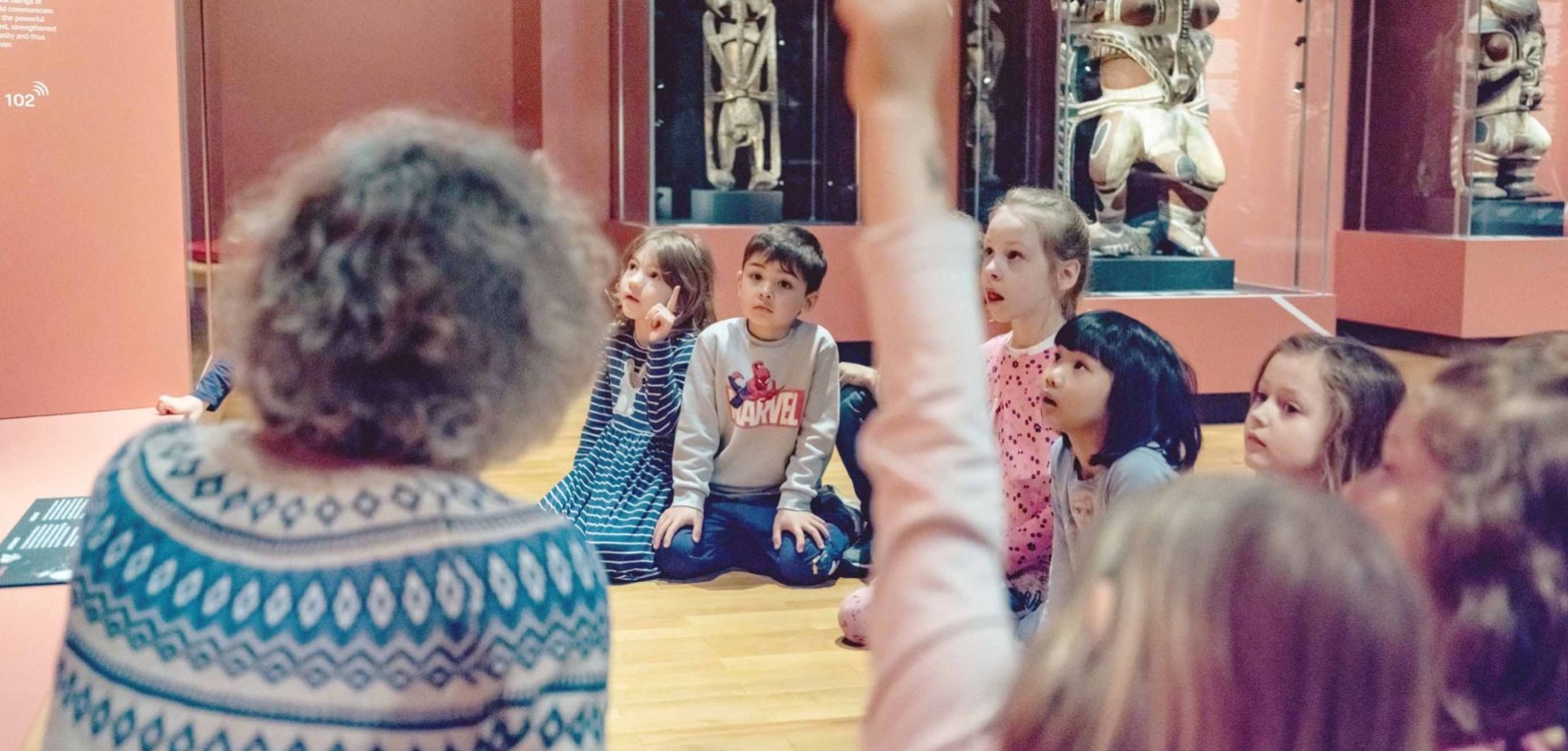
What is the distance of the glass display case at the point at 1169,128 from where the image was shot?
5824mm

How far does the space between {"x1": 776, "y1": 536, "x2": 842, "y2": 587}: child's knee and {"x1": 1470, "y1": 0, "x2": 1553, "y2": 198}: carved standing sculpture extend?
489 centimetres

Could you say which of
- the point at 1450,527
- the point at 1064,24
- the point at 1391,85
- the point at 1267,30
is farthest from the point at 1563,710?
the point at 1391,85

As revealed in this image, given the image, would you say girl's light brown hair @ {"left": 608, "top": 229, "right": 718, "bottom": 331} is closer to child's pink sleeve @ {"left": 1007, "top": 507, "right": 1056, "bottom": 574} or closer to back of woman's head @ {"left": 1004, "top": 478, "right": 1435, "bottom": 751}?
child's pink sleeve @ {"left": 1007, "top": 507, "right": 1056, "bottom": 574}

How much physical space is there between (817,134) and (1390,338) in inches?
116

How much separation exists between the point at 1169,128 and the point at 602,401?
2753mm

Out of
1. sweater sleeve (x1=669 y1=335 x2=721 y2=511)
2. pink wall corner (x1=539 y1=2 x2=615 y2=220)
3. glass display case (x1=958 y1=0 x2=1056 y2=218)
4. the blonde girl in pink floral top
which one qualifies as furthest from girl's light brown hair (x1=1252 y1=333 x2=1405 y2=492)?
pink wall corner (x1=539 y1=2 x2=615 y2=220)

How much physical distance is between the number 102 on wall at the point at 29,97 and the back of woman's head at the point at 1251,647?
464 cm

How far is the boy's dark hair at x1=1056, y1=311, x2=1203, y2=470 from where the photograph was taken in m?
2.43

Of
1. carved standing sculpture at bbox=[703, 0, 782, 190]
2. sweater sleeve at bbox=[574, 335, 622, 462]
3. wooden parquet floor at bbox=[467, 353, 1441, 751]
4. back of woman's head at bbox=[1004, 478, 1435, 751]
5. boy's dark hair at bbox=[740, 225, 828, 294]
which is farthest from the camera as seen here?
carved standing sculpture at bbox=[703, 0, 782, 190]

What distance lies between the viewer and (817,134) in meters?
7.36

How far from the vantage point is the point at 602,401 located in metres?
4.07

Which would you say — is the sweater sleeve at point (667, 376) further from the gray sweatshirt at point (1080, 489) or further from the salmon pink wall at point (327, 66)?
the salmon pink wall at point (327, 66)

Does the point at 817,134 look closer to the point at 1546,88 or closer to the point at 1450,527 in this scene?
the point at 1546,88

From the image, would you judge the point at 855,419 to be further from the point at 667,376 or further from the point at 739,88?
the point at 739,88
